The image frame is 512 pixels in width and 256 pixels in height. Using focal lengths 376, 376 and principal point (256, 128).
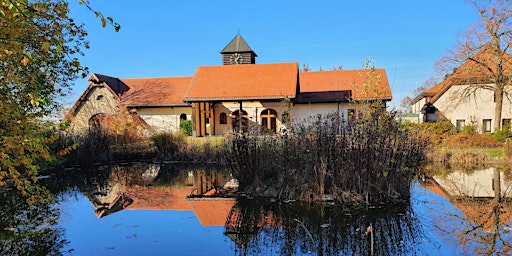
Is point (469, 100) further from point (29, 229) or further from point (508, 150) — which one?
point (29, 229)

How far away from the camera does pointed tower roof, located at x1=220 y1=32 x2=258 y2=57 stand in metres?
35.4

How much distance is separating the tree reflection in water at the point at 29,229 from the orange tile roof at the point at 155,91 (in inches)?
831

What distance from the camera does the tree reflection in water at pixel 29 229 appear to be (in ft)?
18.5

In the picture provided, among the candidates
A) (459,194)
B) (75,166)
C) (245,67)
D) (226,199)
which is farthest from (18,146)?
(245,67)

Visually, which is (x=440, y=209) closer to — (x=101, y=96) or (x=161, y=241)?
(x=161, y=241)

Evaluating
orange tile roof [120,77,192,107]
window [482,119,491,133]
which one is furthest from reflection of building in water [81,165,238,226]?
window [482,119,491,133]

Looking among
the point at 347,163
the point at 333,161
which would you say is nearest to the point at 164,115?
the point at 333,161

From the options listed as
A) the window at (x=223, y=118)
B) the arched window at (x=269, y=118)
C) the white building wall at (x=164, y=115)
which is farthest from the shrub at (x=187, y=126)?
the arched window at (x=269, y=118)

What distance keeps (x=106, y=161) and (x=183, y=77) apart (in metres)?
16.4

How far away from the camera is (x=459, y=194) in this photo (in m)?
8.95

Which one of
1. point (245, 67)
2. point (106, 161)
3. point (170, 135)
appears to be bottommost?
point (106, 161)

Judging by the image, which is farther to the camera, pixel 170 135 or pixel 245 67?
pixel 245 67

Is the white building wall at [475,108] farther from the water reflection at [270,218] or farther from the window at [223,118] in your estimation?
the water reflection at [270,218]

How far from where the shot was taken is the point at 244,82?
1049 inches
